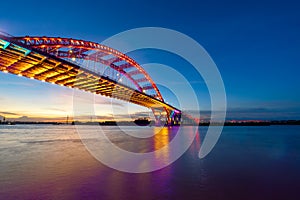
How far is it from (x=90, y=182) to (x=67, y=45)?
30690 mm

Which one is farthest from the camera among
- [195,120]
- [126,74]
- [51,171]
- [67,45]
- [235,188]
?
[195,120]

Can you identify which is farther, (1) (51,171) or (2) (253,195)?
(1) (51,171)

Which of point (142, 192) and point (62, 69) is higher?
point (62, 69)

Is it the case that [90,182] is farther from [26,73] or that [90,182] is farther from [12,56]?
[26,73]

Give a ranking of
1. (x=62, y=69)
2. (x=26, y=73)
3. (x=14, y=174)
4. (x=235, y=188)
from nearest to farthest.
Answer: (x=235, y=188) < (x=14, y=174) < (x=62, y=69) < (x=26, y=73)

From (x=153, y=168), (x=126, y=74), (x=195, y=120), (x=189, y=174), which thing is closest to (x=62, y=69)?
(x=153, y=168)

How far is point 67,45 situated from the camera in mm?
33125

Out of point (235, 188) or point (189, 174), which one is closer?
point (235, 188)

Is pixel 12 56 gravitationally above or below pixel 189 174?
above

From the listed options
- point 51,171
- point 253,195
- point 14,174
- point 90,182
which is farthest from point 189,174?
A: point 14,174

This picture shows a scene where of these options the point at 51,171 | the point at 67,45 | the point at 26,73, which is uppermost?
the point at 67,45

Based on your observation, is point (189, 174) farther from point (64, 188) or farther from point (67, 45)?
point (67, 45)

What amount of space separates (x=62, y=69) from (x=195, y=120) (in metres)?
83.6

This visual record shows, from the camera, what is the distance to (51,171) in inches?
357
